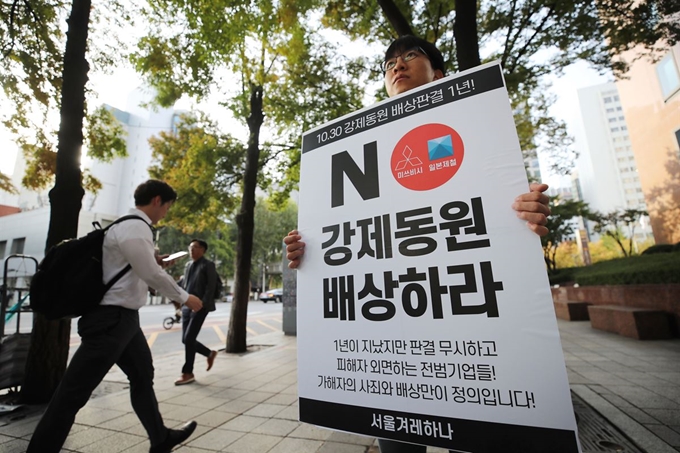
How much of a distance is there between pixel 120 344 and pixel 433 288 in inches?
86.2

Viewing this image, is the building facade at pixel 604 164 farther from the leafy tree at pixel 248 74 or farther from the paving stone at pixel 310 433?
the paving stone at pixel 310 433

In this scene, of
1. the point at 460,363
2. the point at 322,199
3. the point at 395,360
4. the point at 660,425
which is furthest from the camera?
the point at 660,425

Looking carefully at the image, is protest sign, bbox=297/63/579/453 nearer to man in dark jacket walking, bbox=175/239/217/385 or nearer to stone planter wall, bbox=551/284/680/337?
man in dark jacket walking, bbox=175/239/217/385

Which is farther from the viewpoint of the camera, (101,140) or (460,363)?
(101,140)

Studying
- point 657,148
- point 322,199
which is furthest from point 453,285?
point 657,148

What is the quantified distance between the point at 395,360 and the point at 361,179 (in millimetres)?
774

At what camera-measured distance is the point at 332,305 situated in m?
1.38

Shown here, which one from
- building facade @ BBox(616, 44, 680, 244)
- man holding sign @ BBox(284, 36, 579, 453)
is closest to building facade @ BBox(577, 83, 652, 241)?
building facade @ BBox(616, 44, 680, 244)

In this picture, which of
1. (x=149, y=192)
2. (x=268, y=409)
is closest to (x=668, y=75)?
(x=268, y=409)

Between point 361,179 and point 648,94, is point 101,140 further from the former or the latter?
point 648,94

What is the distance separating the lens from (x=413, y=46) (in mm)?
1821

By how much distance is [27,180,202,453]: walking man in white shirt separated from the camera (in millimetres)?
1941

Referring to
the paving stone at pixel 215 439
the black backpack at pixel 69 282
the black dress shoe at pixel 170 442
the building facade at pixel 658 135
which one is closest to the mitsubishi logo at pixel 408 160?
the black backpack at pixel 69 282

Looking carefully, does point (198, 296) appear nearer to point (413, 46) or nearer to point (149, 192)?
point (149, 192)
